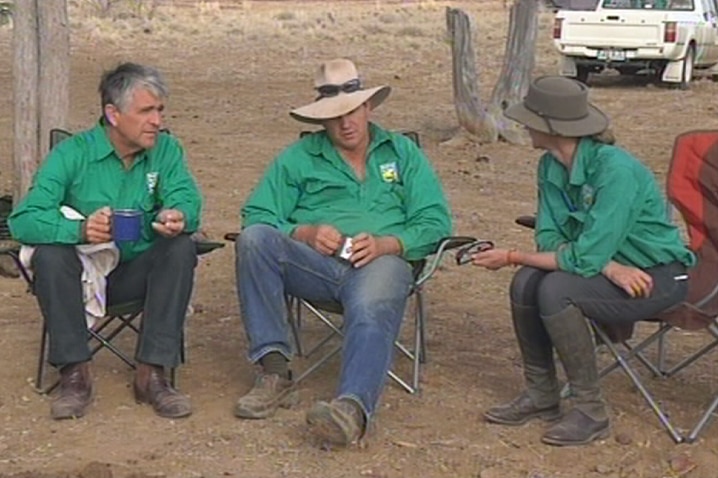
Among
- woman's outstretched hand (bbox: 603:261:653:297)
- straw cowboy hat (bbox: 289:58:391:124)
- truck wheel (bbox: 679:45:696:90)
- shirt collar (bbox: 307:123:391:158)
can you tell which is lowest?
truck wheel (bbox: 679:45:696:90)

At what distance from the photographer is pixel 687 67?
16.4m

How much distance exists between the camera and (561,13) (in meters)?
17.0

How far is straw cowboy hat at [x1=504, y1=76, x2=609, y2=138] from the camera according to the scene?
4.33 metres

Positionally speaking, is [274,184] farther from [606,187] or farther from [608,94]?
[608,94]

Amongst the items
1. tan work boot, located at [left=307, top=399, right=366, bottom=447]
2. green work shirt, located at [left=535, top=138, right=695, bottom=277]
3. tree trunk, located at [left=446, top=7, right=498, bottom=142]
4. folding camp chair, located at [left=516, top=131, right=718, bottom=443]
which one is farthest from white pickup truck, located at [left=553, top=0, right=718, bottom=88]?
tan work boot, located at [left=307, top=399, right=366, bottom=447]

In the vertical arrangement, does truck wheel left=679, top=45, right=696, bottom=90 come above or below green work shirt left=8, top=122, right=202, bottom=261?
below

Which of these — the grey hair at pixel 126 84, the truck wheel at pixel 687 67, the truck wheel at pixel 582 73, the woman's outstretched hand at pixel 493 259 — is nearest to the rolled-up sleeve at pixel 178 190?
the grey hair at pixel 126 84

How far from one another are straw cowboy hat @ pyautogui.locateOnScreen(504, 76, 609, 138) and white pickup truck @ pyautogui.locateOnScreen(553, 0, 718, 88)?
1209 cm

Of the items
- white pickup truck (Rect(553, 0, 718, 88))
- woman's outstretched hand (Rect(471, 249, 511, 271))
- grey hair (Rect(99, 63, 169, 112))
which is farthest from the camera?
white pickup truck (Rect(553, 0, 718, 88))

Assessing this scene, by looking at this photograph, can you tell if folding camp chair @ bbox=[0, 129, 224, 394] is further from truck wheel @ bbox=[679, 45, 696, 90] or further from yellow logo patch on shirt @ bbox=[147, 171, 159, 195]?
truck wheel @ bbox=[679, 45, 696, 90]

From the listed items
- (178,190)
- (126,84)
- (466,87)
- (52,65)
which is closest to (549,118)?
(178,190)

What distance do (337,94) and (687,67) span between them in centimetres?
1230

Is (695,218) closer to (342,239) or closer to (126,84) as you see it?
(342,239)

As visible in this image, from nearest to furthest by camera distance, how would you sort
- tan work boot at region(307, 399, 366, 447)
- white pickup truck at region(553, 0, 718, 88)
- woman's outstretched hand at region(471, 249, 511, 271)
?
tan work boot at region(307, 399, 366, 447)
woman's outstretched hand at region(471, 249, 511, 271)
white pickup truck at region(553, 0, 718, 88)
